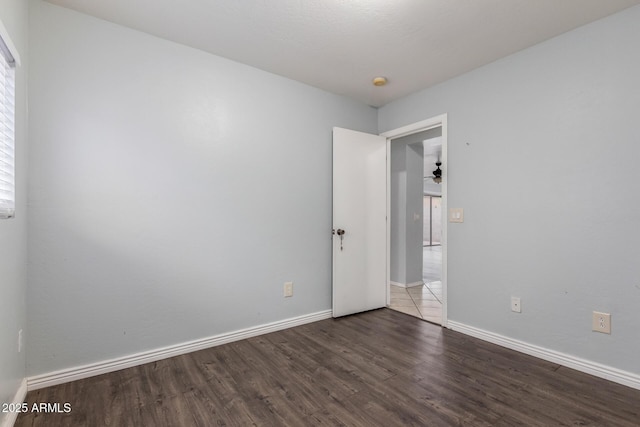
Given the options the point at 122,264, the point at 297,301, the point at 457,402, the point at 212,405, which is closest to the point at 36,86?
the point at 122,264

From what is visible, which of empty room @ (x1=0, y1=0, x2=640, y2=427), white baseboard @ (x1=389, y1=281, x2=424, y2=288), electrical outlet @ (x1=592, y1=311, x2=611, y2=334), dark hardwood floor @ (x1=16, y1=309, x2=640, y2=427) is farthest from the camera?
white baseboard @ (x1=389, y1=281, x2=424, y2=288)

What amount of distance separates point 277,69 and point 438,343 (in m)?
2.86

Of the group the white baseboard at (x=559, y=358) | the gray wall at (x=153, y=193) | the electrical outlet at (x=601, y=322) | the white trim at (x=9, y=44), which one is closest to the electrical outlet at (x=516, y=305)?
the white baseboard at (x=559, y=358)

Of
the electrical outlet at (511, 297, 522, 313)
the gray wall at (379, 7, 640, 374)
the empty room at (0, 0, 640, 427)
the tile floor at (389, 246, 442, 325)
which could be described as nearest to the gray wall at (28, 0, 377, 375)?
the empty room at (0, 0, 640, 427)

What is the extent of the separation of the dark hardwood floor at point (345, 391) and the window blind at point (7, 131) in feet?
3.86

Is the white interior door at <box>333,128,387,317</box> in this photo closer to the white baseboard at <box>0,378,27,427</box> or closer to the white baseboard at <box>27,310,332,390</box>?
the white baseboard at <box>27,310,332,390</box>

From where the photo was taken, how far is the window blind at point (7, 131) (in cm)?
142

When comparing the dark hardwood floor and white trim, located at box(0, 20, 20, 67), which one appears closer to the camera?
white trim, located at box(0, 20, 20, 67)

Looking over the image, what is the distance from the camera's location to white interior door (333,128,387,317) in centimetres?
322

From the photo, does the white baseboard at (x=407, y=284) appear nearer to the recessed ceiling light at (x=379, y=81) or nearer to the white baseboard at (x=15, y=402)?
the recessed ceiling light at (x=379, y=81)

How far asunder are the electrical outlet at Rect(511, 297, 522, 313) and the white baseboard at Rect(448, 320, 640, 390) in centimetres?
25

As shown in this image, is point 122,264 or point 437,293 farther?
point 437,293

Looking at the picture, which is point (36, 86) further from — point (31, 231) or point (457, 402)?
point (457, 402)

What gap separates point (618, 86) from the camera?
1.98 meters
